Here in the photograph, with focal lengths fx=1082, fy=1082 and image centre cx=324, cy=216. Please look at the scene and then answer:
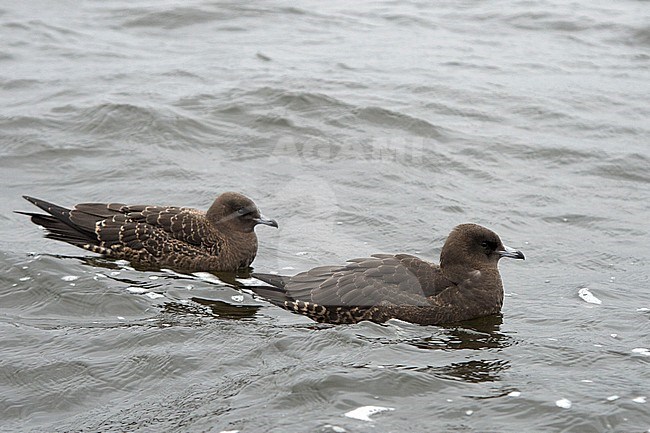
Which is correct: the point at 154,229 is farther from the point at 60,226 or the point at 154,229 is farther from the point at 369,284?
the point at 369,284

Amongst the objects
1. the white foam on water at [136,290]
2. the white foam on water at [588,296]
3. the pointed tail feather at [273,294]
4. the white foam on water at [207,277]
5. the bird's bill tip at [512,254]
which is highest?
the bird's bill tip at [512,254]

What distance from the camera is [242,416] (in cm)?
597

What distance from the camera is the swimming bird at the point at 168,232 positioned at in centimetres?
902

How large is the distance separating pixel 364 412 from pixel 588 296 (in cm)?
299

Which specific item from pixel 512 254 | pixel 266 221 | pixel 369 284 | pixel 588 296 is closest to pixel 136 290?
pixel 266 221

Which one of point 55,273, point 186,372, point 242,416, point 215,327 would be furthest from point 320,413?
point 55,273

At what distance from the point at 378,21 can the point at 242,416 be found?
12437mm

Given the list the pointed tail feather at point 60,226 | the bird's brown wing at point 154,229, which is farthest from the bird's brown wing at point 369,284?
the pointed tail feather at point 60,226

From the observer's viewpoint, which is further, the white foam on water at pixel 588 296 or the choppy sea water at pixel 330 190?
the white foam on water at pixel 588 296

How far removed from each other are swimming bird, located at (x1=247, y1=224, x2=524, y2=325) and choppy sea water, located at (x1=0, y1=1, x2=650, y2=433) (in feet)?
0.51

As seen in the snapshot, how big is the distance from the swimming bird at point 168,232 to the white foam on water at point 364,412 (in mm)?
3139

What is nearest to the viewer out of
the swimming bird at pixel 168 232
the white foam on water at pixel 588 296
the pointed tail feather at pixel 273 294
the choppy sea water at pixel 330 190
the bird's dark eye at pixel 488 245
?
the choppy sea water at pixel 330 190

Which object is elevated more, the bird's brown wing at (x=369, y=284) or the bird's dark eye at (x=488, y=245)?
the bird's dark eye at (x=488, y=245)

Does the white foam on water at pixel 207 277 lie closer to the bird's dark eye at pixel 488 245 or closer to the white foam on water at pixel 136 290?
the white foam on water at pixel 136 290
